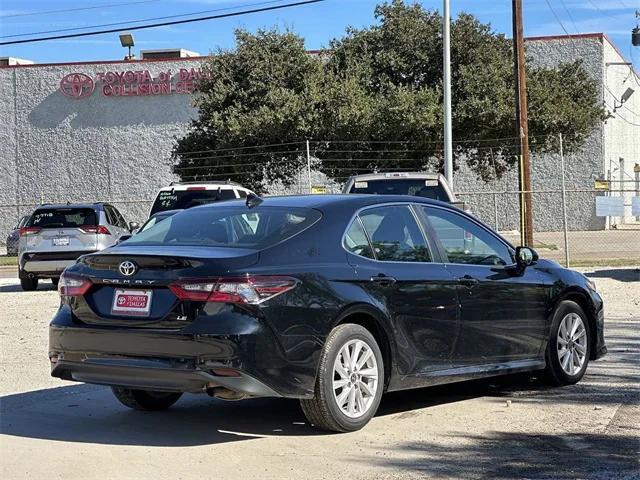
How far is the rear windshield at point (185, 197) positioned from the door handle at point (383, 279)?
11.1 meters

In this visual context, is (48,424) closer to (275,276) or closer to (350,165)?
(275,276)

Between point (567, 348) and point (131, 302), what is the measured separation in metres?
3.94

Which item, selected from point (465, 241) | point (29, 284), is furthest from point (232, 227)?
point (29, 284)

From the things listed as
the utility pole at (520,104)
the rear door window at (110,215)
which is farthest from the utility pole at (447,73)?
the rear door window at (110,215)

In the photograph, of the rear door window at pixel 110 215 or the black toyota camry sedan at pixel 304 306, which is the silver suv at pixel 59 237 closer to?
the rear door window at pixel 110 215

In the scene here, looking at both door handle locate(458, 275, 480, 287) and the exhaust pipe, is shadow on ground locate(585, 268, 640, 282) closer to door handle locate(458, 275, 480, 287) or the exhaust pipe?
door handle locate(458, 275, 480, 287)

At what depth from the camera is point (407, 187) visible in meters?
16.5

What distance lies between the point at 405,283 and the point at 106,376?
2.17 m

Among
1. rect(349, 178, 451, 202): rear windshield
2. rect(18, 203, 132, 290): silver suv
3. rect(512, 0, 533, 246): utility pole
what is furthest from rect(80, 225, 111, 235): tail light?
rect(512, 0, 533, 246): utility pole

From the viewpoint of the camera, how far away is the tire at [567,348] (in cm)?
858

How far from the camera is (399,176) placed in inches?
653

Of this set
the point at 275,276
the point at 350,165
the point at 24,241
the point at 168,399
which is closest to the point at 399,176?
the point at 24,241

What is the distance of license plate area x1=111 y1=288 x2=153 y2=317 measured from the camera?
6574mm

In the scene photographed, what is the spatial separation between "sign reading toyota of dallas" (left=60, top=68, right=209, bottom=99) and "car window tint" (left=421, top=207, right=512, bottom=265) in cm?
3559
